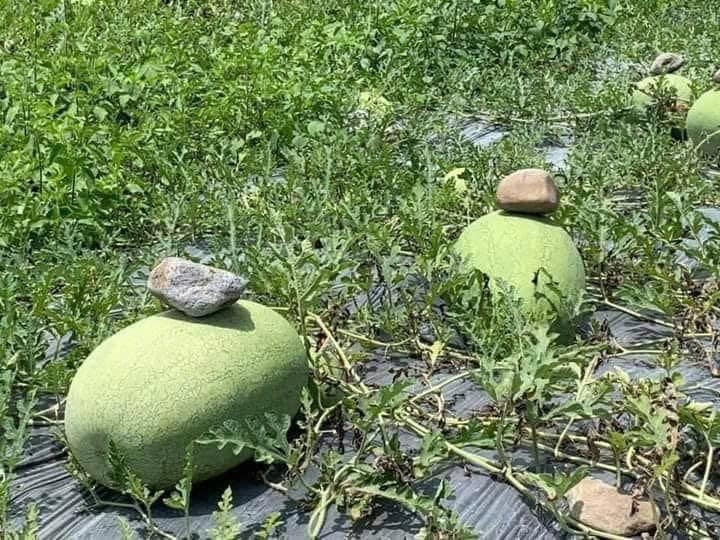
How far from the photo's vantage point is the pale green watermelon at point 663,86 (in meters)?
5.82

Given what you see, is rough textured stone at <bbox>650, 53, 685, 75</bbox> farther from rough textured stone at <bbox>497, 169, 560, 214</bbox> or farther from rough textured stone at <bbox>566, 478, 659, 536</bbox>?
rough textured stone at <bbox>566, 478, 659, 536</bbox>

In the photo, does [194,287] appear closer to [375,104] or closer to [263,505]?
[263,505]

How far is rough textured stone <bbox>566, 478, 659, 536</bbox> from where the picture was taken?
2371 millimetres

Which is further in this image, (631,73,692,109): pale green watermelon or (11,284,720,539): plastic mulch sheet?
(631,73,692,109): pale green watermelon

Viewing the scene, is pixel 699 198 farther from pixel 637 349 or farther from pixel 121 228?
pixel 121 228

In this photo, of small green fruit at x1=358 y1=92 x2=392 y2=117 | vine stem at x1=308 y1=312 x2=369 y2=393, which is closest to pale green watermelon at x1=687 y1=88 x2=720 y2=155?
small green fruit at x1=358 y1=92 x2=392 y2=117

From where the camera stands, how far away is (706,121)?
5.28 meters

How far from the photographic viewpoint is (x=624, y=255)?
12.8 ft

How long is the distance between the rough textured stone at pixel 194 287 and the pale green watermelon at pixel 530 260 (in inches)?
35.6

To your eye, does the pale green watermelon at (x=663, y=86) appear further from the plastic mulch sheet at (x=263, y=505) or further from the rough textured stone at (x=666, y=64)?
the plastic mulch sheet at (x=263, y=505)

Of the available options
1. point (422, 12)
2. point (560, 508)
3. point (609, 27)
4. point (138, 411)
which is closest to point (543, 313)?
point (560, 508)

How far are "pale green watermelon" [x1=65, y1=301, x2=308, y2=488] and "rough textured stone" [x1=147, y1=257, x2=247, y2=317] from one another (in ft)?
0.18

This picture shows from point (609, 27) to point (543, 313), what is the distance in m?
5.59

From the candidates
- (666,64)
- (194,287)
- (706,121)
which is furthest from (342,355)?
(666,64)
